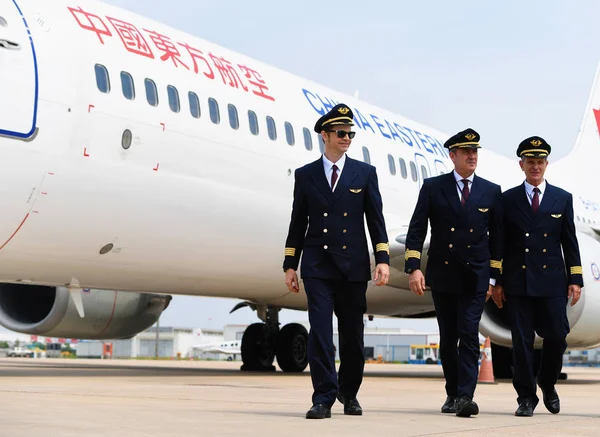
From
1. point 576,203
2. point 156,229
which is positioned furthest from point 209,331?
point 156,229

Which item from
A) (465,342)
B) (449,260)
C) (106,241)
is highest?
(106,241)

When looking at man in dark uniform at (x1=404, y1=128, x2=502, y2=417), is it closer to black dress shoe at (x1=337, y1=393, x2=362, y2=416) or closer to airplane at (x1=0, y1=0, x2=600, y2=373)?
black dress shoe at (x1=337, y1=393, x2=362, y2=416)

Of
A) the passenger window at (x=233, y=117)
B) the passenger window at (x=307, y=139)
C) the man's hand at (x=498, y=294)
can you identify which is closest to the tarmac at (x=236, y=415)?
A: the man's hand at (x=498, y=294)

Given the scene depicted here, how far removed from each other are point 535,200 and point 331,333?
64.0 inches

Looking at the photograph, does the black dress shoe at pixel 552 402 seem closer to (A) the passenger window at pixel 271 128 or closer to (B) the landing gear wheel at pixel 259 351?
(A) the passenger window at pixel 271 128

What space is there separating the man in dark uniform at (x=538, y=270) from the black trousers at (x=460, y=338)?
0.38 metres

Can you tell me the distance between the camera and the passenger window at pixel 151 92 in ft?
30.8

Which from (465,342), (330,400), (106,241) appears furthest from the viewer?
(106,241)

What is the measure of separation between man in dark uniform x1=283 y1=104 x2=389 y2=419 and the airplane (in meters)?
3.08

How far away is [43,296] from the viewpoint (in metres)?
13.0

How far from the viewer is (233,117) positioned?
34.3ft

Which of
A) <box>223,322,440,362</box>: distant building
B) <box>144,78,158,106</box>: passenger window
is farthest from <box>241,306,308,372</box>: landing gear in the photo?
<box>223,322,440,362</box>: distant building

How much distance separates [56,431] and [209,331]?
104066mm

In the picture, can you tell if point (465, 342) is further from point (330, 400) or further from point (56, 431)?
point (56, 431)
